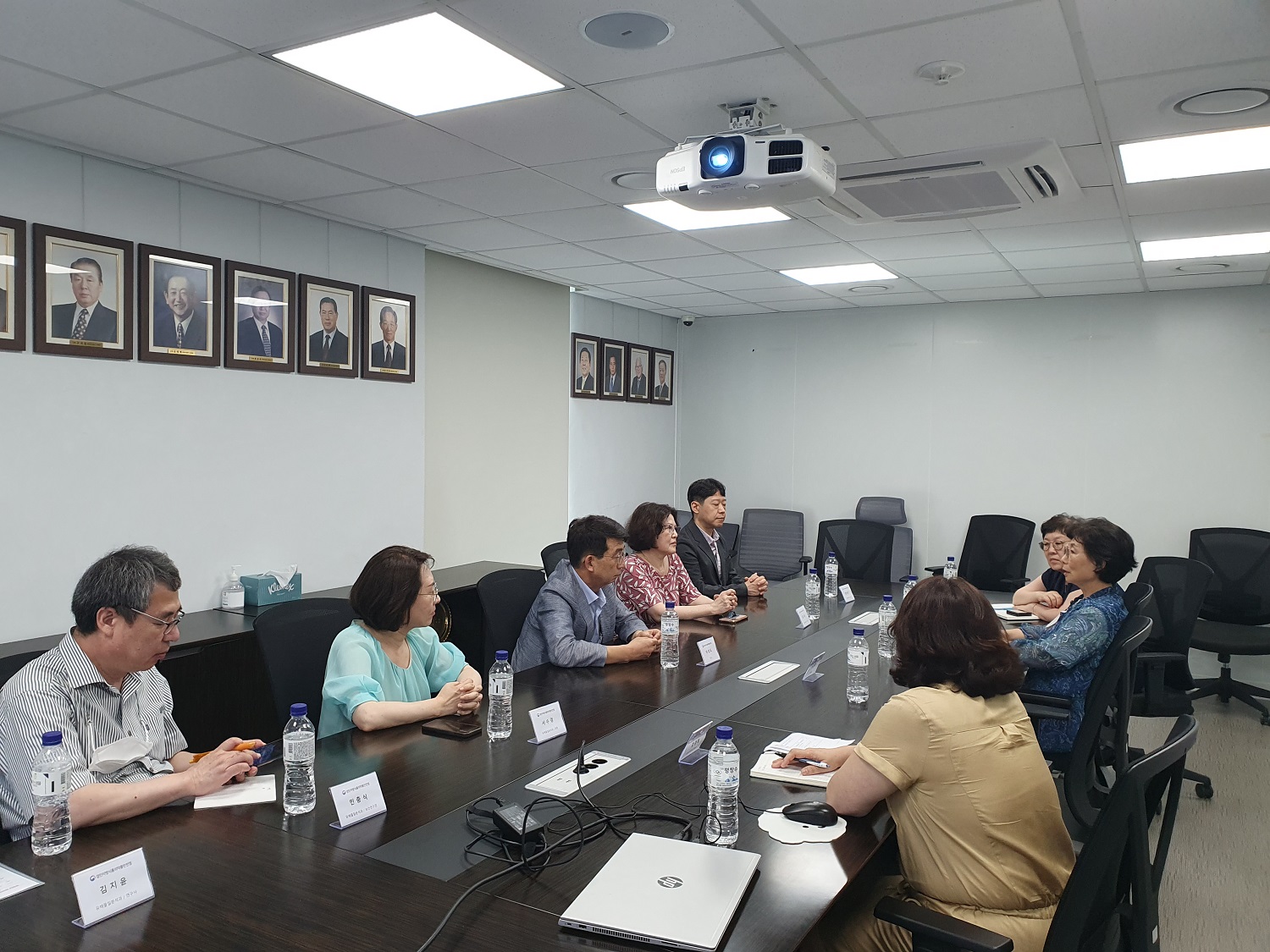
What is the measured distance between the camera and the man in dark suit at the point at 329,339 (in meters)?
4.73

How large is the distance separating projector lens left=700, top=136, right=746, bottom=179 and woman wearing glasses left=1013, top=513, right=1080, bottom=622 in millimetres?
2333

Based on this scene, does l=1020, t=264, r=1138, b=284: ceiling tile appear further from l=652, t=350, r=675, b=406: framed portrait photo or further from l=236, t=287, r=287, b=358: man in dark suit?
l=236, t=287, r=287, b=358: man in dark suit

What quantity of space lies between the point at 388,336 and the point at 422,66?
2.58 meters

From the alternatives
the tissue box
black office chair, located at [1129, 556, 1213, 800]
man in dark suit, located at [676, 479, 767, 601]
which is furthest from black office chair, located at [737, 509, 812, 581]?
the tissue box

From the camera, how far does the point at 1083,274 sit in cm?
592

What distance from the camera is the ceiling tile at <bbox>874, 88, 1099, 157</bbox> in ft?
9.66

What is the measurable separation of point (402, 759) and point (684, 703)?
3.22 feet

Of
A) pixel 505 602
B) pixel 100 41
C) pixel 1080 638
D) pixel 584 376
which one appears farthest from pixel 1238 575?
pixel 100 41

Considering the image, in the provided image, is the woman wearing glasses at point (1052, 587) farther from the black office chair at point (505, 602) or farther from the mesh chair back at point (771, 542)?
the mesh chair back at point (771, 542)

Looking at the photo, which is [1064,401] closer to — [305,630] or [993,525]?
[993,525]

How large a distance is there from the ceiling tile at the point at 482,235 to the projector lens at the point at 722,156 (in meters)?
2.08

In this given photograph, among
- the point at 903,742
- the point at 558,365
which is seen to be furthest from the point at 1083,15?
the point at 558,365

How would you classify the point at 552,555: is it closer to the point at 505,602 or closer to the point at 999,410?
the point at 505,602

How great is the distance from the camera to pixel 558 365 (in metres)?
6.94
